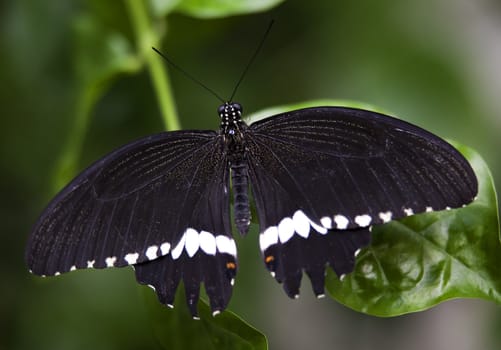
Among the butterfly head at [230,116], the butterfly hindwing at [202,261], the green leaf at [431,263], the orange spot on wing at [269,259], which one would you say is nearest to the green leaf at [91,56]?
the butterfly head at [230,116]

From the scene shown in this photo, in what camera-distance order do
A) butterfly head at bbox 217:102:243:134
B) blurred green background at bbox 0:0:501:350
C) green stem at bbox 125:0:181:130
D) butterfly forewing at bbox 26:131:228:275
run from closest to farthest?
butterfly forewing at bbox 26:131:228:275
butterfly head at bbox 217:102:243:134
green stem at bbox 125:0:181:130
blurred green background at bbox 0:0:501:350

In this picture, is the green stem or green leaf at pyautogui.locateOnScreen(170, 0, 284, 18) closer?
green leaf at pyautogui.locateOnScreen(170, 0, 284, 18)

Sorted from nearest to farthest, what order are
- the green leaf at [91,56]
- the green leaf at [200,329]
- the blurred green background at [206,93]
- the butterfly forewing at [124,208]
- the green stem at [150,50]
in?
the green leaf at [200,329] < the butterfly forewing at [124,208] < the green stem at [150,50] < the green leaf at [91,56] < the blurred green background at [206,93]

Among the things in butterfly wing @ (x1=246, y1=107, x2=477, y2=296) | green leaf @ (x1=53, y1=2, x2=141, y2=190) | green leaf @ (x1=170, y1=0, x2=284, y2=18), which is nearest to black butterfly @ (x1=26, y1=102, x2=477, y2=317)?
butterfly wing @ (x1=246, y1=107, x2=477, y2=296)

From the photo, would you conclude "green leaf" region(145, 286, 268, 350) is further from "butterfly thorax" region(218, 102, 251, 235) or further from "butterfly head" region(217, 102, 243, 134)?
"butterfly head" region(217, 102, 243, 134)

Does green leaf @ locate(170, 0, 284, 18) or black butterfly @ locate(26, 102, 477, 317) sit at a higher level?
green leaf @ locate(170, 0, 284, 18)

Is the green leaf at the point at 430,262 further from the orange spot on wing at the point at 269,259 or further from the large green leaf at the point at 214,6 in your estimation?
the large green leaf at the point at 214,6

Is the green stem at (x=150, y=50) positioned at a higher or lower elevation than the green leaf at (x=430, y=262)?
higher

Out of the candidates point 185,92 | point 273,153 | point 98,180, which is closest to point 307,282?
point 185,92
